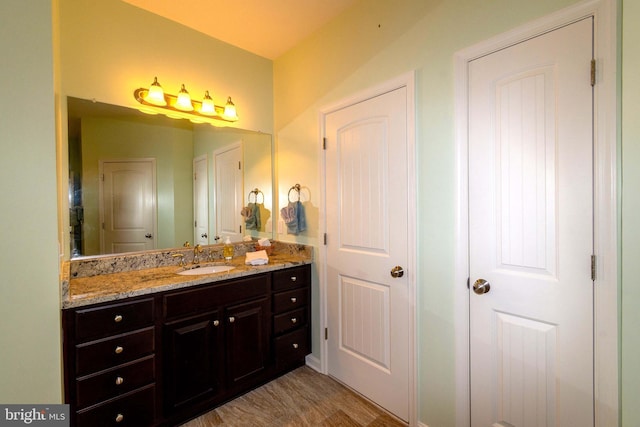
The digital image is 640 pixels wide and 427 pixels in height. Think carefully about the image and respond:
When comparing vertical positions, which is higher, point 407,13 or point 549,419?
point 407,13

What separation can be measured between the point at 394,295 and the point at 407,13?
1.71m

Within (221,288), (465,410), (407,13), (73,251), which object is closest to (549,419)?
(465,410)

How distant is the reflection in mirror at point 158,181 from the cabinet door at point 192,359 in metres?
0.74

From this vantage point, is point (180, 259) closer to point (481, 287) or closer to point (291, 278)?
point (291, 278)

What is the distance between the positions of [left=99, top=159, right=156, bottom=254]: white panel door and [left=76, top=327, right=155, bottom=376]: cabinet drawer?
2.35ft

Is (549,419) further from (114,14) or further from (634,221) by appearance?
(114,14)

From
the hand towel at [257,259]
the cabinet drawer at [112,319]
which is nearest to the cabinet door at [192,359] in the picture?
the cabinet drawer at [112,319]

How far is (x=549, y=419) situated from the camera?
1249 mm

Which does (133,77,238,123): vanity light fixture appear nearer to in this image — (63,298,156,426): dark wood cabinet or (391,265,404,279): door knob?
(63,298,156,426): dark wood cabinet

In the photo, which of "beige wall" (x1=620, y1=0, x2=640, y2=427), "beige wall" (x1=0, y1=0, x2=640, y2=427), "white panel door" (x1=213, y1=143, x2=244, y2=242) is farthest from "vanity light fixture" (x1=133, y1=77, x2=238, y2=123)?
"beige wall" (x1=620, y1=0, x2=640, y2=427)

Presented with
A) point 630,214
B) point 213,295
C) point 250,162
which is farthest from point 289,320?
point 630,214

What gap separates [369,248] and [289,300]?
79cm

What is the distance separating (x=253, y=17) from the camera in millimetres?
2115

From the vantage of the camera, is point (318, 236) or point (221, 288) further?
point (318, 236)
